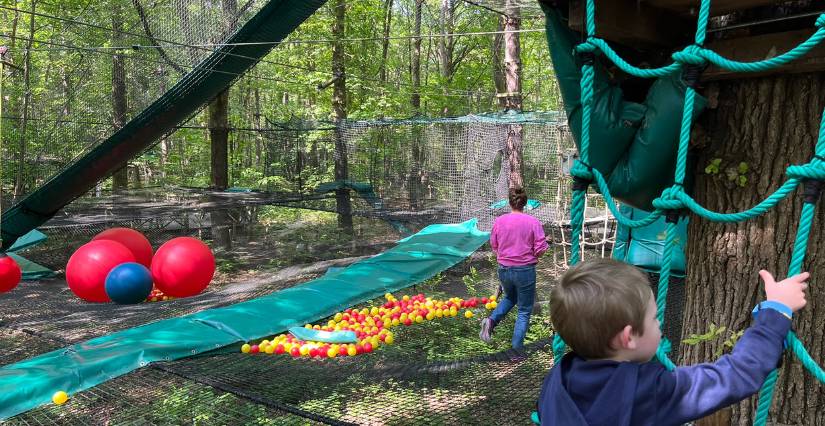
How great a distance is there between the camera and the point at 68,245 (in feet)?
25.5

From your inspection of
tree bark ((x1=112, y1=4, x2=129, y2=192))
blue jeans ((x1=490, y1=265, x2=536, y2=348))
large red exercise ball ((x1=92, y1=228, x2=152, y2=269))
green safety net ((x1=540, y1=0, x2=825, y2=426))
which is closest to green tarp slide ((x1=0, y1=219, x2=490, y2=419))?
blue jeans ((x1=490, y1=265, x2=536, y2=348))

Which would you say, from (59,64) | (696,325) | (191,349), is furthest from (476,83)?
(696,325)

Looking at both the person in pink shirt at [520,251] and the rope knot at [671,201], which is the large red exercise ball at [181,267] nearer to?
the person in pink shirt at [520,251]

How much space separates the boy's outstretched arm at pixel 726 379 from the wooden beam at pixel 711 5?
0.67m

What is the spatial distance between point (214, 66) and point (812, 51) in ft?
18.6

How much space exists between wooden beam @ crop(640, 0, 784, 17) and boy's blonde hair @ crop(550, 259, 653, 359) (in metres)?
0.68

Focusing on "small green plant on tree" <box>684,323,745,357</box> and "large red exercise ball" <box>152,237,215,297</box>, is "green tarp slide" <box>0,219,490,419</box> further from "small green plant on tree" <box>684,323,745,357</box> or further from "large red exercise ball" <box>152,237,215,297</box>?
"small green plant on tree" <box>684,323,745,357</box>

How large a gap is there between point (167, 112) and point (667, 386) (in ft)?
20.5

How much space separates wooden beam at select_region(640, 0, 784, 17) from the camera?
1.25 m

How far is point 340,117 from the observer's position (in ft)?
31.3

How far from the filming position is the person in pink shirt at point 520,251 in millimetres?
3883

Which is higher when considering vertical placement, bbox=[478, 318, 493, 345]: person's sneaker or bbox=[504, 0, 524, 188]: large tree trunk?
bbox=[504, 0, 524, 188]: large tree trunk

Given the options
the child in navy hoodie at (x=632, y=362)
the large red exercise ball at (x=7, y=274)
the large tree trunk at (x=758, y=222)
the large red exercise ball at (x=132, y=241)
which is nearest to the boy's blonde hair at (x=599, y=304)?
the child in navy hoodie at (x=632, y=362)

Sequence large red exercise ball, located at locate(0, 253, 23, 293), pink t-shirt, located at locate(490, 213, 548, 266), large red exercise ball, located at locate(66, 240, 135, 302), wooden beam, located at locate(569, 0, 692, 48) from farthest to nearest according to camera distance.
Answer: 1. large red exercise ball, located at locate(66, 240, 135, 302)
2. large red exercise ball, located at locate(0, 253, 23, 293)
3. pink t-shirt, located at locate(490, 213, 548, 266)
4. wooden beam, located at locate(569, 0, 692, 48)
